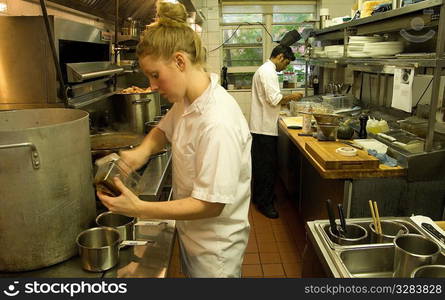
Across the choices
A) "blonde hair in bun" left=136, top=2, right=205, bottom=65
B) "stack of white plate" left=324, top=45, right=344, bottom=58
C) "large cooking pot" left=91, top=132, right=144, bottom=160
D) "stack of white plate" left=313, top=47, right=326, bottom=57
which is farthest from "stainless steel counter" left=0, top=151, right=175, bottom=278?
"stack of white plate" left=313, top=47, right=326, bottom=57

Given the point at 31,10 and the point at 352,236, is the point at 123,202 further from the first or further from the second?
the point at 31,10

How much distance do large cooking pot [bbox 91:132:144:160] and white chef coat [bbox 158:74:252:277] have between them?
54 cm

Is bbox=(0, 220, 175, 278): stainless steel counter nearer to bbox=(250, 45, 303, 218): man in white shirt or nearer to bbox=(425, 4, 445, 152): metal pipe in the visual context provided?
bbox=(425, 4, 445, 152): metal pipe

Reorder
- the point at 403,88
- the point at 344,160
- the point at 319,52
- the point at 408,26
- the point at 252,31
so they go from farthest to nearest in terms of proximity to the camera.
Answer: the point at 252,31
the point at 319,52
the point at 408,26
the point at 403,88
the point at 344,160

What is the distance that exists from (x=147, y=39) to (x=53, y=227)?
2.18 ft

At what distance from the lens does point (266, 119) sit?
3.87 m

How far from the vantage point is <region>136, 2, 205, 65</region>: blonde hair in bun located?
1.16m

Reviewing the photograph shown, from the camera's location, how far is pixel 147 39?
1170 millimetres

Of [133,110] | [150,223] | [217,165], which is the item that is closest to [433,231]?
→ [217,165]

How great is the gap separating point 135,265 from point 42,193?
38 centimetres

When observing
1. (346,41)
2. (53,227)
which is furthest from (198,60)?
(346,41)

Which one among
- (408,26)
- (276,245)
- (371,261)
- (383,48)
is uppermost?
(408,26)

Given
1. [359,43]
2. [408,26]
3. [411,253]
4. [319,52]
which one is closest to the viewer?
[411,253]

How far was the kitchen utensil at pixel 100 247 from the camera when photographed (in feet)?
3.83
